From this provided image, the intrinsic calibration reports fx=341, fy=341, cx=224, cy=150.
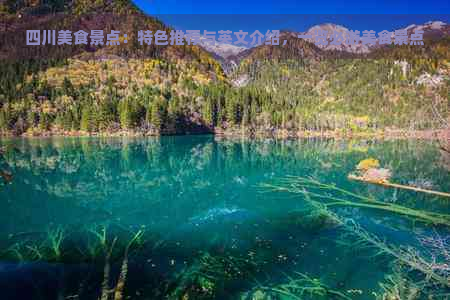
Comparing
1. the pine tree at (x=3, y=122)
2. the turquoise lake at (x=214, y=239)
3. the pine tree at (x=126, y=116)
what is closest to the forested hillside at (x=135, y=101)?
the pine tree at (x=126, y=116)

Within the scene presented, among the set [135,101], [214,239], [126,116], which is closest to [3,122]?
[126,116]

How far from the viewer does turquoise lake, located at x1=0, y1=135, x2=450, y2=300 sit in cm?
1140

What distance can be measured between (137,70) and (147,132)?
69358 mm

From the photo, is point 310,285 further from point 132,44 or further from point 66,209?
point 132,44

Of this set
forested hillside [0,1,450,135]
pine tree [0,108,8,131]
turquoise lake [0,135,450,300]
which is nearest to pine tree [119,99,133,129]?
forested hillside [0,1,450,135]

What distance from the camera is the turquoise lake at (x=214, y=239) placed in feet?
37.4

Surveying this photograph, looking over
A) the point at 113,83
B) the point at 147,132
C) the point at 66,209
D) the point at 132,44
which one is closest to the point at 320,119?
the point at 147,132

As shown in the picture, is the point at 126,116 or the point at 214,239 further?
the point at 126,116

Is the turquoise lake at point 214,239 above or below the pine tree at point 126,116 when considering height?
below

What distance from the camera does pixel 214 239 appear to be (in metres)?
16.9

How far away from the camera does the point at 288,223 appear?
19.8 m

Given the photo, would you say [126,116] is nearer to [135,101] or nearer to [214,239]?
[135,101]

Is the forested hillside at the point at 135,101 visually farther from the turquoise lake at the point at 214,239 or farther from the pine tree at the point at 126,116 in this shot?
the turquoise lake at the point at 214,239

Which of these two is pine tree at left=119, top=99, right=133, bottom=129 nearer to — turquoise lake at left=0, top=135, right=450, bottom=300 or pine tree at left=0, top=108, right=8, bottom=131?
pine tree at left=0, top=108, right=8, bottom=131
